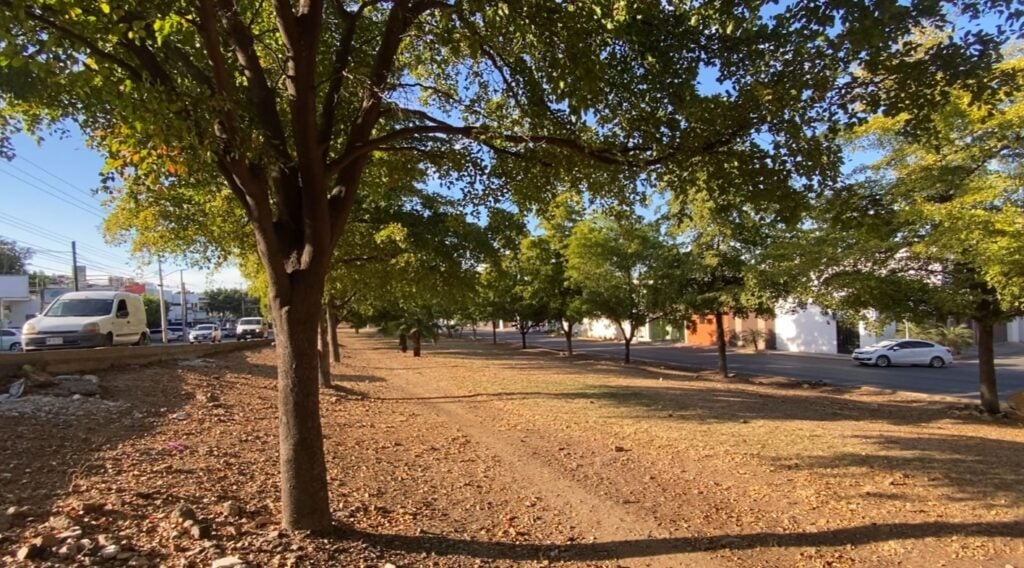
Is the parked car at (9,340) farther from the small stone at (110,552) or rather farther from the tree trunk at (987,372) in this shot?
the tree trunk at (987,372)

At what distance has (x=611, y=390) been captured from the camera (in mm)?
16109

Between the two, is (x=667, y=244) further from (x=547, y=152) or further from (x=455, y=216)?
(x=547, y=152)

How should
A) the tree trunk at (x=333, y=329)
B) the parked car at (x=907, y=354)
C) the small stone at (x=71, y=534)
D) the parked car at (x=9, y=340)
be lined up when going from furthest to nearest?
the parked car at (x=9, y=340) < the parked car at (x=907, y=354) < the tree trunk at (x=333, y=329) < the small stone at (x=71, y=534)

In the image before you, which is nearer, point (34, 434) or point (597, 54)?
point (597, 54)

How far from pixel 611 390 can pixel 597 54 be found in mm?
11323

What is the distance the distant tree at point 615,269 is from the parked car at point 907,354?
11.9 metres

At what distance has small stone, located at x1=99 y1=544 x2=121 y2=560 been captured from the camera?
Answer: 3.91 meters

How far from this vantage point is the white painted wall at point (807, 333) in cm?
4038

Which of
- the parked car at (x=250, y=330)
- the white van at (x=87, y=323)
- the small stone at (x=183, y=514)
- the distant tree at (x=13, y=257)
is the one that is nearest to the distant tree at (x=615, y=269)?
the white van at (x=87, y=323)

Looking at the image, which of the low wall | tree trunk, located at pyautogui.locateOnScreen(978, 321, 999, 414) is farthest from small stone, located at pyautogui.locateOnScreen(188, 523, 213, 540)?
tree trunk, located at pyautogui.locateOnScreen(978, 321, 999, 414)

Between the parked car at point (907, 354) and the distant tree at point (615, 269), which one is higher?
the distant tree at point (615, 269)

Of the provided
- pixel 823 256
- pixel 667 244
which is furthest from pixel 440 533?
pixel 667 244

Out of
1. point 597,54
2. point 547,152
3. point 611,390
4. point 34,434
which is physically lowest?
point 611,390

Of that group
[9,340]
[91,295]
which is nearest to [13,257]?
[9,340]
